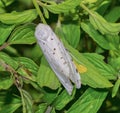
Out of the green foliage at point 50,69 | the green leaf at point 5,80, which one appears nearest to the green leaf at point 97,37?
the green foliage at point 50,69

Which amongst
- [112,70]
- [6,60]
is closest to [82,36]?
[112,70]

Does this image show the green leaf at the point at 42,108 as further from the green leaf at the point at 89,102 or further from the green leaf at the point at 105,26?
the green leaf at the point at 105,26

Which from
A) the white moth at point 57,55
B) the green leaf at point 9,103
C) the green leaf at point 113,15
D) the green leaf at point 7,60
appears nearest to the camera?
the white moth at point 57,55

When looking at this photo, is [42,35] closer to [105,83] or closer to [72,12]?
[105,83]

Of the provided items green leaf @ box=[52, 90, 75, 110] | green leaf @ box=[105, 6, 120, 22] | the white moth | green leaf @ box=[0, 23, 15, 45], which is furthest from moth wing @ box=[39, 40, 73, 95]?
green leaf @ box=[105, 6, 120, 22]

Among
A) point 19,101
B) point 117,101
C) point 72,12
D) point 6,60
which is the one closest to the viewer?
point 6,60

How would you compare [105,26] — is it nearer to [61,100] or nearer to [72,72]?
[72,72]
